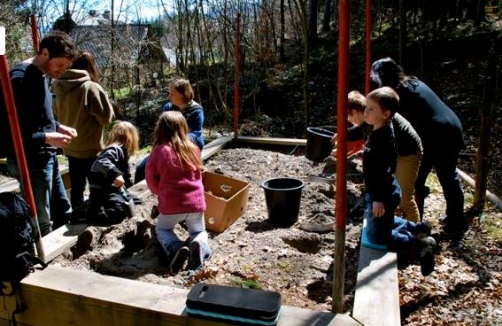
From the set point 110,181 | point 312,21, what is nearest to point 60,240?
point 110,181

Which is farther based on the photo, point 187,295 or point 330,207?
point 330,207

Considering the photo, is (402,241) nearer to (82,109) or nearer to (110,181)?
(110,181)

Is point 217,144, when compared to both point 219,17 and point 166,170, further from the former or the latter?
point 219,17

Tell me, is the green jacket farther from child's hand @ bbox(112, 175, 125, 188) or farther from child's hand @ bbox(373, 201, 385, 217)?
child's hand @ bbox(373, 201, 385, 217)

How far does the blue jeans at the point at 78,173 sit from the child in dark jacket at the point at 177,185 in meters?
0.92

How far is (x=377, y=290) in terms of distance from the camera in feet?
8.41

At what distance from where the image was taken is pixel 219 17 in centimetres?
1035

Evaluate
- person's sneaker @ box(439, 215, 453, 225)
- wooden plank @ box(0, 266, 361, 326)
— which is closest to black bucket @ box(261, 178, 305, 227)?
person's sneaker @ box(439, 215, 453, 225)

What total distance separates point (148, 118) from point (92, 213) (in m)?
9.78

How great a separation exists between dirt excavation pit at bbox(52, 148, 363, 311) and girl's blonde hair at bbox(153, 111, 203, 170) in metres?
0.73

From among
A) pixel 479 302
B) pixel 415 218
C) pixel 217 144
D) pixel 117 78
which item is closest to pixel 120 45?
pixel 117 78

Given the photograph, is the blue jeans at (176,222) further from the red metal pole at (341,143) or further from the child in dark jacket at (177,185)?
the red metal pole at (341,143)

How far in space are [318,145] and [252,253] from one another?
210cm

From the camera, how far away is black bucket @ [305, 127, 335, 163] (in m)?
5.14
